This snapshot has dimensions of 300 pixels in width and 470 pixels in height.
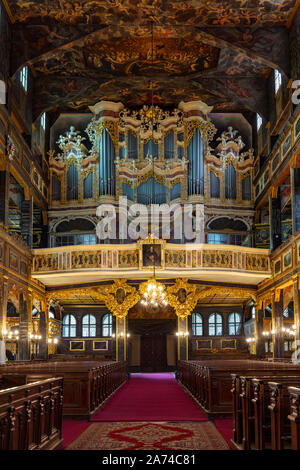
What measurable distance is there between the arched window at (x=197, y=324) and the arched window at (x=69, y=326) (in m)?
6.52

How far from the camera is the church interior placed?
67.4 ft

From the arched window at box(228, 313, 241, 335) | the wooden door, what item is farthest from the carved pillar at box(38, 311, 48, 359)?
the arched window at box(228, 313, 241, 335)

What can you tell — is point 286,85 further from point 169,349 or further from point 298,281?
point 169,349

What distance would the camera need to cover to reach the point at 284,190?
24.0 meters

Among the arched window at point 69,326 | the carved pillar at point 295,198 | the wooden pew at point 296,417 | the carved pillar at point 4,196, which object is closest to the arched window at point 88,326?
the arched window at point 69,326

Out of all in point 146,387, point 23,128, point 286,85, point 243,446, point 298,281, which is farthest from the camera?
point 23,128

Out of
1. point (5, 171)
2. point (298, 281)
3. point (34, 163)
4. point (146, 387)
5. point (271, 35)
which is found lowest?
point (146, 387)

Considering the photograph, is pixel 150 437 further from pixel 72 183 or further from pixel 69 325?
pixel 69 325

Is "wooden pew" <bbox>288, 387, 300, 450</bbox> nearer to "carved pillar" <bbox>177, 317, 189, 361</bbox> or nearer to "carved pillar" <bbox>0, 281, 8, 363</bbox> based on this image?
"carved pillar" <bbox>0, 281, 8, 363</bbox>

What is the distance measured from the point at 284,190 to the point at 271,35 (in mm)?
6444

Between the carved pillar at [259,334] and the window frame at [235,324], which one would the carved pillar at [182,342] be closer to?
the carved pillar at [259,334]

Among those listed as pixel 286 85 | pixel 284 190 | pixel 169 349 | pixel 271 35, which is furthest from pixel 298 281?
pixel 169 349

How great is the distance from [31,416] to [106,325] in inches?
912

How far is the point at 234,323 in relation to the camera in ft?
98.5
